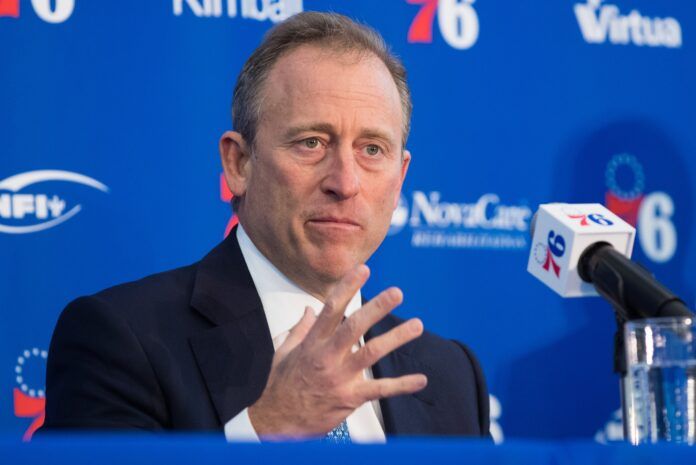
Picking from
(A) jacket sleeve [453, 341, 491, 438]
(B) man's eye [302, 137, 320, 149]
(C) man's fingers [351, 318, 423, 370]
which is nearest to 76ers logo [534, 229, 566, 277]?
(C) man's fingers [351, 318, 423, 370]

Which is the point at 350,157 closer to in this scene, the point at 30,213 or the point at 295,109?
the point at 295,109

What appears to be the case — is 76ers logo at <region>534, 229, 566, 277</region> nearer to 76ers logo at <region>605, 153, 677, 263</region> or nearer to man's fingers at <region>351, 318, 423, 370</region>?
man's fingers at <region>351, 318, 423, 370</region>

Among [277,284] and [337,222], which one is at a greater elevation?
[337,222]

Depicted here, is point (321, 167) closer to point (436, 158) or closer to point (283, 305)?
point (283, 305)

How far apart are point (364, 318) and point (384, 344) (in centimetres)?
5

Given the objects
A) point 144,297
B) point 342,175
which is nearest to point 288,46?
point 342,175

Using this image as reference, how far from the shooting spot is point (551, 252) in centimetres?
191

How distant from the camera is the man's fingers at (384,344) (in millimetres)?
1672

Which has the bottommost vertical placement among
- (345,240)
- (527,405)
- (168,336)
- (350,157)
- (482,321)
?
(527,405)

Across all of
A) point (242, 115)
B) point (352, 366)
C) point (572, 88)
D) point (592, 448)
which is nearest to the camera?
point (592, 448)

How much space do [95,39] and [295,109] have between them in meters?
0.90

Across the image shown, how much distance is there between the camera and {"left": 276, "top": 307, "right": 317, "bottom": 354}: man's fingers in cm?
176

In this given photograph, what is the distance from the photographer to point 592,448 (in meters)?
1.12

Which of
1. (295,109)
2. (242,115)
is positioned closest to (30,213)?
(242,115)
